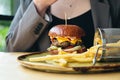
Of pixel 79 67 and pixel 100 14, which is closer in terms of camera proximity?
pixel 79 67

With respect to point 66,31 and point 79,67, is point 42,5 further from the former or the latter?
point 79,67

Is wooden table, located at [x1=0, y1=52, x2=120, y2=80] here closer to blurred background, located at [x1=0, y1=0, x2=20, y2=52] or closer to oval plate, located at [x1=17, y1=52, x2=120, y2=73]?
oval plate, located at [x1=17, y1=52, x2=120, y2=73]

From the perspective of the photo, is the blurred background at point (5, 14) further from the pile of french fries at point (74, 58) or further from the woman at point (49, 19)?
the pile of french fries at point (74, 58)

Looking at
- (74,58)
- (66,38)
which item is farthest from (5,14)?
(74,58)

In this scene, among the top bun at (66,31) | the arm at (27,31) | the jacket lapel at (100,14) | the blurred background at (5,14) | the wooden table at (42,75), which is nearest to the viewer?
the wooden table at (42,75)

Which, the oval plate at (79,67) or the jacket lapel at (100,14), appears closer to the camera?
the oval plate at (79,67)

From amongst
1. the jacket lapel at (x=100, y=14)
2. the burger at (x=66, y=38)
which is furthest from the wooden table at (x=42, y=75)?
the jacket lapel at (x=100, y=14)
